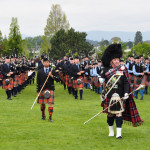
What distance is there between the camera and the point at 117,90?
7.80 m

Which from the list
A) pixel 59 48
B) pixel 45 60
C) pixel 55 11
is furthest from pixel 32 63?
pixel 55 11

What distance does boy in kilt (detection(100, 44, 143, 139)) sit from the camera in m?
7.72

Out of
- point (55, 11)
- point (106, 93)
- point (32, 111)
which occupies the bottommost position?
point (32, 111)

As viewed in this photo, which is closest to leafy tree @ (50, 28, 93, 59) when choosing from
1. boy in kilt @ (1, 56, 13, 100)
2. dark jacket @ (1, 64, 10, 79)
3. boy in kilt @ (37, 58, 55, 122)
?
boy in kilt @ (1, 56, 13, 100)

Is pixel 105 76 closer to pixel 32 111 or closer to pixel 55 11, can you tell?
pixel 32 111

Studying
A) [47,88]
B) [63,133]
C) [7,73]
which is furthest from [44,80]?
[7,73]

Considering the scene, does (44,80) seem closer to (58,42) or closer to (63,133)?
(63,133)

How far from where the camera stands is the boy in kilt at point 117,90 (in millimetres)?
7719

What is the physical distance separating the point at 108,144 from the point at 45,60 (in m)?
3.78

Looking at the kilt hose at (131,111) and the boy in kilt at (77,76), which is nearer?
the kilt hose at (131,111)

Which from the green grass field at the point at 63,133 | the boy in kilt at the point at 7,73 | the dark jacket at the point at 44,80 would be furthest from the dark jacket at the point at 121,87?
A: the boy in kilt at the point at 7,73

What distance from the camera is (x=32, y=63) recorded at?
999 inches

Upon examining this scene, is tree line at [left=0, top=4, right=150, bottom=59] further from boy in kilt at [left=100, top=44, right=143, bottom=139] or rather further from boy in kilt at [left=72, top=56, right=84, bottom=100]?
boy in kilt at [left=100, top=44, right=143, bottom=139]

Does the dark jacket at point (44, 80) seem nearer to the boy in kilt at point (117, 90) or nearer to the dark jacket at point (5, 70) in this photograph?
the boy in kilt at point (117, 90)
